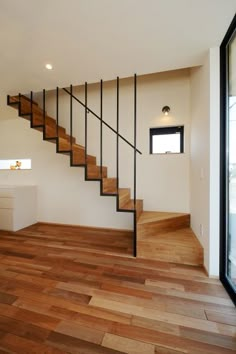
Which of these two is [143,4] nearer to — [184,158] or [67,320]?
[184,158]

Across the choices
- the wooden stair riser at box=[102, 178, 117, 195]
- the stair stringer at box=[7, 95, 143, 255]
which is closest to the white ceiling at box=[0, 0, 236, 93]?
the stair stringer at box=[7, 95, 143, 255]

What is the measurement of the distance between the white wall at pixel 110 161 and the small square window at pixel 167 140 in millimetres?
98

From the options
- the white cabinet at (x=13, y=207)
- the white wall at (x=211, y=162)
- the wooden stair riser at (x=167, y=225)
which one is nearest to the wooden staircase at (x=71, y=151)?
the wooden stair riser at (x=167, y=225)

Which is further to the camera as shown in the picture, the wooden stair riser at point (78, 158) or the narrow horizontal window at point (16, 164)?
the narrow horizontal window at point (16, 164)

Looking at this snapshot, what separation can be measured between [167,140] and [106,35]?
2000 mm

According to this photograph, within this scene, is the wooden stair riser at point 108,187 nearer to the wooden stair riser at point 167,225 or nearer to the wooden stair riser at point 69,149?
the wooden stair riser at point 69,149

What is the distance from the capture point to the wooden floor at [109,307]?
1.19m

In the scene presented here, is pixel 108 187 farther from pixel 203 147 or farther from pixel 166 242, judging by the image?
pixel 203 147

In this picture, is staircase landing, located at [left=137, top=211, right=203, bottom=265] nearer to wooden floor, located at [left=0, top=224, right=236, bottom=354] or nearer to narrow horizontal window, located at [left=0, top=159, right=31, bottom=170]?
wooden floor, located at [left=0, top=224, right=236, bottom=354]

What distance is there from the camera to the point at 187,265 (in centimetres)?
221

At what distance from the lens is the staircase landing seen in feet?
7.33

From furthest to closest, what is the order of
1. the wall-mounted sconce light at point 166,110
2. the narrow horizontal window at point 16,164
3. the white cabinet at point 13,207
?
the narrow horizontal window at point 16,164 < the white cabinet at point 13,207 < the wall-mounted sconce light at point 166,110

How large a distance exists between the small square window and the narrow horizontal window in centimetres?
302

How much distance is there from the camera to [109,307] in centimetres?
151
